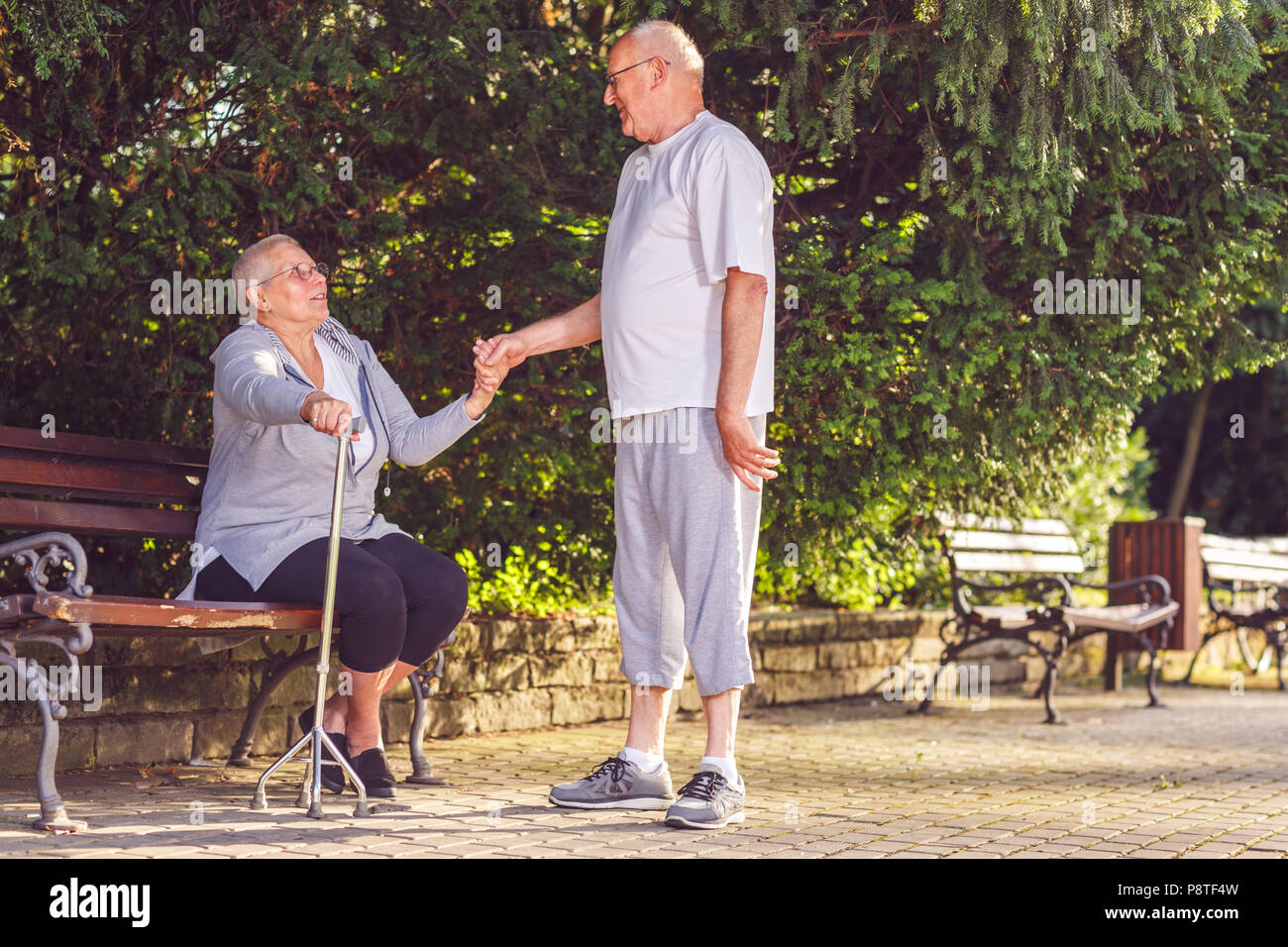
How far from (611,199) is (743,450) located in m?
1.91

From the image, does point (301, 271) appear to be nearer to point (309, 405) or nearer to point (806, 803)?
point (309, 405)

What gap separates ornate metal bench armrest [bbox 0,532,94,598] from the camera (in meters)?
4.07

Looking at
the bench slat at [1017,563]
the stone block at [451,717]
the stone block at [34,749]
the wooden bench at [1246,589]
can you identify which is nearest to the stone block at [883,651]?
the bench slat at [1017,563]

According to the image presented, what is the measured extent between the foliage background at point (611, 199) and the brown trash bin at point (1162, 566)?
4.40 meters

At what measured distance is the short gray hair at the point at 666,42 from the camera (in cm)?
459

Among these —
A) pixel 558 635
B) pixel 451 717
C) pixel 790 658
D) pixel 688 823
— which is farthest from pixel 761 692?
pixel 688 823

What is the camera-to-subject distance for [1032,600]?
10500mm

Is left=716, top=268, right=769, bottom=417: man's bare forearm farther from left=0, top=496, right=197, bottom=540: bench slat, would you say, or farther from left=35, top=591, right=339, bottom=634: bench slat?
left=0, top=496, right=197, bottom=540: bench slat

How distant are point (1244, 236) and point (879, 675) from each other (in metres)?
4.27

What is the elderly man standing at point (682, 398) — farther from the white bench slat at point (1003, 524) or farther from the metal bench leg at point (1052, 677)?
the white bench slat at point (1003, 524)

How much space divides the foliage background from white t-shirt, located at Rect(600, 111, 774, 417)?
88cm

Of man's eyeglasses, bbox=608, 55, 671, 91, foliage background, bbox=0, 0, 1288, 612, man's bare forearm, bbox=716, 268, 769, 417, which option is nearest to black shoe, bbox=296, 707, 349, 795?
foliage background, bbox=0, 0, 1288, 612

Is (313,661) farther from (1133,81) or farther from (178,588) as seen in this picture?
Result: (1133,81)

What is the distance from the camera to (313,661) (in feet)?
17.9
